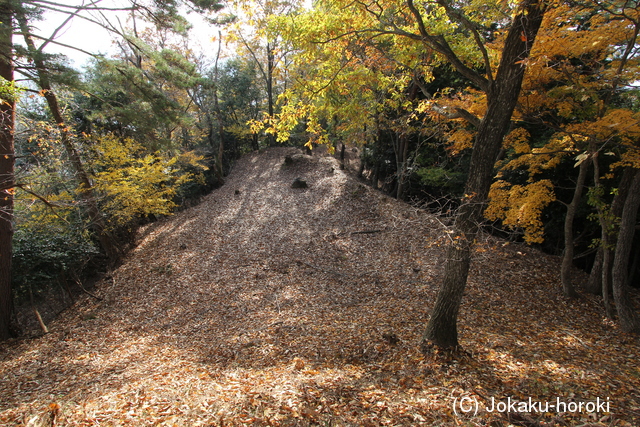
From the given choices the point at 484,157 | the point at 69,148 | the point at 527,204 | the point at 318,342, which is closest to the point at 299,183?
the point at 69,148

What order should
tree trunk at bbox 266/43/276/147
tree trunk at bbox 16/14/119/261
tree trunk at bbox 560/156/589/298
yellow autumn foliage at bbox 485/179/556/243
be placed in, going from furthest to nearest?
tree trunk at bbox 266/43/276/147 < tree trunk at bbox 560/156/589/298 < yellow autumn foliage at bbox 485/179/556/243 < tree trunk at bbox 16/14/119/261

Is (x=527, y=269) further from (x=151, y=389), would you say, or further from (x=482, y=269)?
(x=151, y=389)

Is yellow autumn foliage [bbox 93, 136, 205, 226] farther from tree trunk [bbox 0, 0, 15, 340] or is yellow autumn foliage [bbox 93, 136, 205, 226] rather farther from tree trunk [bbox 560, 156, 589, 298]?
tree trunk [bbox 560, 156, 589, 298]

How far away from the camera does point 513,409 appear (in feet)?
10.5

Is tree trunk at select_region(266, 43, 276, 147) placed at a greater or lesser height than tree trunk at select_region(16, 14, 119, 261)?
greater

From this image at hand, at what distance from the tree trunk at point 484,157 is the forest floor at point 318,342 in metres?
0.38

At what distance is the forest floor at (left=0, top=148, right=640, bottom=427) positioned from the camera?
338 cm

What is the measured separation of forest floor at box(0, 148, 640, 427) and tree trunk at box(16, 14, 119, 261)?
1.23 meters

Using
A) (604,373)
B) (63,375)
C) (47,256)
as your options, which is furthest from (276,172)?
(604,373)

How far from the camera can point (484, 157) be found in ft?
12.6

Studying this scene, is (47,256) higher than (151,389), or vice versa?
(47,256)

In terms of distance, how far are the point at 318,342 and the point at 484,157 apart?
4156mm

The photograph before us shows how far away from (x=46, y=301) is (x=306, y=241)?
10583mm

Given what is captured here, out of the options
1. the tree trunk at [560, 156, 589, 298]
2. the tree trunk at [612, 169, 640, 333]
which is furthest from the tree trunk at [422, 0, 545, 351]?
the tree trunk at [560, 156, 589, 298]
